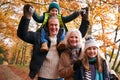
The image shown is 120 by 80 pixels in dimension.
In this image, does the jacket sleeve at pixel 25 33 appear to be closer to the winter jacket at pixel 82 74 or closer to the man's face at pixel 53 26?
the man's face at pixel 53 26

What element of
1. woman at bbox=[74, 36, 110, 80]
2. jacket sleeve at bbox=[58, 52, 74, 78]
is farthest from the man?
woman at bbox=[74, 36, 110, 80]

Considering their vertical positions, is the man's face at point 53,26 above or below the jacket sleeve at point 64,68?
above

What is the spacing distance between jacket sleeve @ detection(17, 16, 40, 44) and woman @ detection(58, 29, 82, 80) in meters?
0.44

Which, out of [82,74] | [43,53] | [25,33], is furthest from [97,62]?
[25,33]

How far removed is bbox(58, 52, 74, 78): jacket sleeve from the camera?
3.79m

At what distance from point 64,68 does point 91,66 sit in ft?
1.26

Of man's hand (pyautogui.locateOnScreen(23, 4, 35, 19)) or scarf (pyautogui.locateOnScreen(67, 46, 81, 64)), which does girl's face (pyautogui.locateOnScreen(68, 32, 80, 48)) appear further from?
man's hand (pyautogui.locateOnScreen(23, 4, 35, 19))

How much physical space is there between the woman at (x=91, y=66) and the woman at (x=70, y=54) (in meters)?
0.09

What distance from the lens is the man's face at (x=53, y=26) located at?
156 inches

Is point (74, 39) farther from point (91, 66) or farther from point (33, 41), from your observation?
point (33, 41)

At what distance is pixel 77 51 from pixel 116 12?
5081 millimetres

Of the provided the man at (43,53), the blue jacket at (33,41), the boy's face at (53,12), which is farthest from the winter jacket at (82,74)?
the boy's face at (53,12)

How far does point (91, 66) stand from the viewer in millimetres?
3850

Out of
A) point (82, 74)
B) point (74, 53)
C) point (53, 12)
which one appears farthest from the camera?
point (53, 12)
